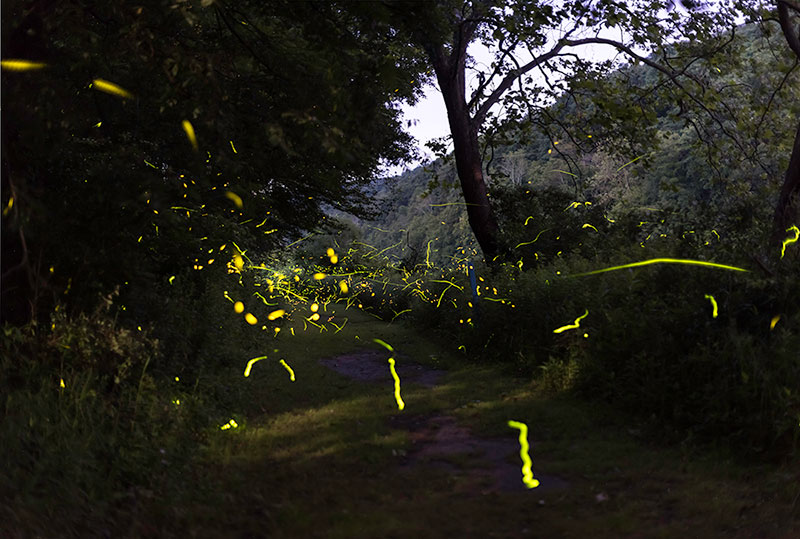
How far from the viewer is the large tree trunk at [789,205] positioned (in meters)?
10.1

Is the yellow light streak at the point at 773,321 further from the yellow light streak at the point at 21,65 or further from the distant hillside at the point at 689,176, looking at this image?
the yellow light streak at the point at 21,65

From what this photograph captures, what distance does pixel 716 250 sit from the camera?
9398mm

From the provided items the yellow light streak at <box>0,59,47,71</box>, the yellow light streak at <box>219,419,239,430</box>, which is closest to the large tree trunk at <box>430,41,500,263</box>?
the yellow light streak at <box>219,419,239,430</box>

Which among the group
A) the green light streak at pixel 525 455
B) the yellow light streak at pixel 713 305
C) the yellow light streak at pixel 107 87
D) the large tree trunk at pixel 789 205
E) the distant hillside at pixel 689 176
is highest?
the yellow light streak at pixel 107 87

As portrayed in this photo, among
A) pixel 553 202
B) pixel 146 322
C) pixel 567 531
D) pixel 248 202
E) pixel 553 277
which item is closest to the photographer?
pixel 567 531

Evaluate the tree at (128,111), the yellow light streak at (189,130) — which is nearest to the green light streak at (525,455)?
the tree at (128,111)

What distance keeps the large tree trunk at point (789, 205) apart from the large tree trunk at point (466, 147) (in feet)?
26.8

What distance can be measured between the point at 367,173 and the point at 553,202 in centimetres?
637

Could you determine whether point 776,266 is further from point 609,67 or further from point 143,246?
point 609,67

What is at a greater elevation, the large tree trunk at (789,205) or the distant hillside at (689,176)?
the distant hillside at (689,176)

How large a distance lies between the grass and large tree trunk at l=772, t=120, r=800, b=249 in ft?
12.6

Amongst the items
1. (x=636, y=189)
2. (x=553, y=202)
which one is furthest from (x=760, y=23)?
(x=636, y=189)

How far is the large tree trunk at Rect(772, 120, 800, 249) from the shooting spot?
10070mm

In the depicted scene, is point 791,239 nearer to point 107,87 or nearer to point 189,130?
point 189,130
